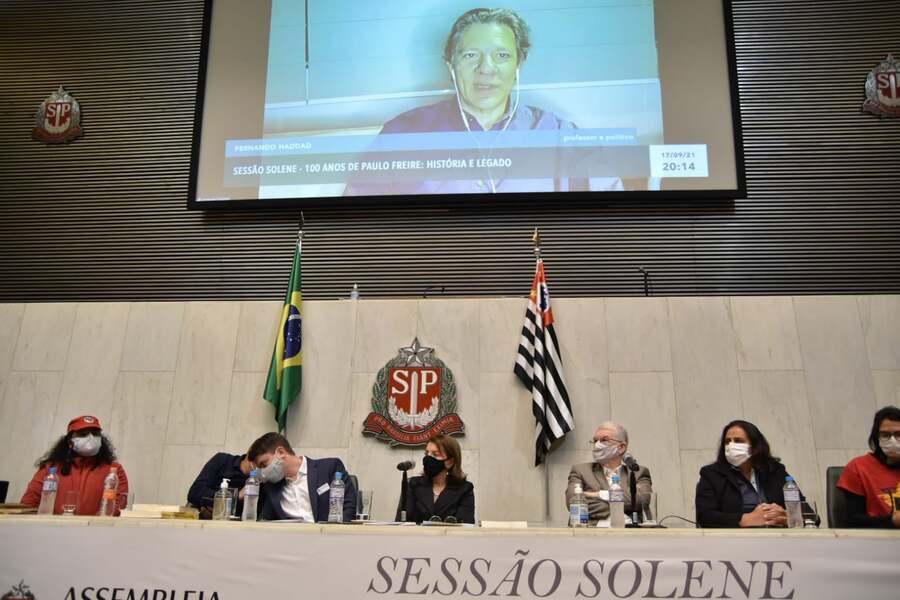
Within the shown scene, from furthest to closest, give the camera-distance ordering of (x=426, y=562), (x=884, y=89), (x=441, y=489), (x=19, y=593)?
1. (x=884, y=89)
2. (x=441, y=489)
3. (x=19, y=593)
4. (x=426, y=562)

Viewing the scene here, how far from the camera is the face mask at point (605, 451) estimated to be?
4488 millimetres

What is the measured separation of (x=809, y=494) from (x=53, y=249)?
673cm

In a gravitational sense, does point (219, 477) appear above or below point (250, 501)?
above

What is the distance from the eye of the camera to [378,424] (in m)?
5.80

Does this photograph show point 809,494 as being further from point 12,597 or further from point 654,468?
point 12,597

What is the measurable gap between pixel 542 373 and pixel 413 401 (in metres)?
0.98

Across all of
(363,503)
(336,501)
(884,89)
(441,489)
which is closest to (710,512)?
(441,489)

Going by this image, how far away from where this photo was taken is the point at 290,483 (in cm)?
434

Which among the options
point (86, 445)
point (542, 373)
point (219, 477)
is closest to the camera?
point (219, 477)

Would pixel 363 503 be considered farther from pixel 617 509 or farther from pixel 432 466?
pixel 617 509

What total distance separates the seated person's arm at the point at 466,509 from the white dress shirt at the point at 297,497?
84cm

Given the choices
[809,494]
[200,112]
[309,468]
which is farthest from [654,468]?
[200,112]

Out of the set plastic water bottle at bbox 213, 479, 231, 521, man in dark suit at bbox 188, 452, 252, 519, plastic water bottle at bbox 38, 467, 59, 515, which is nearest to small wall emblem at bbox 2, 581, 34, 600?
plastic water bottle at bbox 38, 467, 59, 515

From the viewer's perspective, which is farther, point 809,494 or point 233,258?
point 233,258
